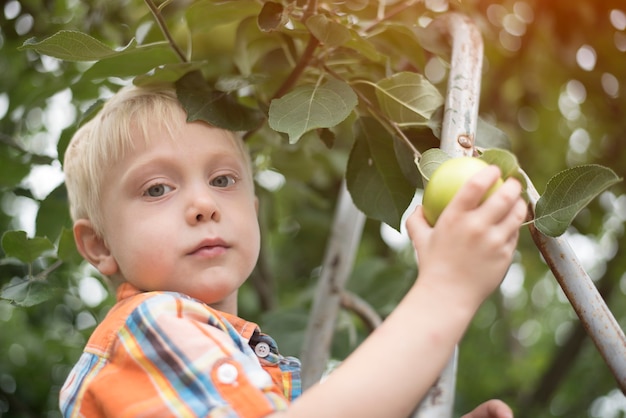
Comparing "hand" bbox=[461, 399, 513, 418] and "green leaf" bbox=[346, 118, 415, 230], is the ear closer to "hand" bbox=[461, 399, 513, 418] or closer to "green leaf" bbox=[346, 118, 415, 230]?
"green leaf" bbox=[346, 118, 415, 230]

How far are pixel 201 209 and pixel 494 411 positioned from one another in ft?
1.30

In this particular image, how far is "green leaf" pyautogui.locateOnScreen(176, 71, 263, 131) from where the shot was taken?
96cm

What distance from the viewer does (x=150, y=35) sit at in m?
1.24

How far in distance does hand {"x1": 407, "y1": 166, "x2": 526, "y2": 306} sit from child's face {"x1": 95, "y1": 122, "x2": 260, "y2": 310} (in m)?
0.29

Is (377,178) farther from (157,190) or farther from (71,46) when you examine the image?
(71,46)

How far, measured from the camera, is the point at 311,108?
0.86m

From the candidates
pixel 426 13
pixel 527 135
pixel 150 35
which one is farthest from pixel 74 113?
pixel 527 135

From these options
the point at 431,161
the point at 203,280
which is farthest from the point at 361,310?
the point at 431,161

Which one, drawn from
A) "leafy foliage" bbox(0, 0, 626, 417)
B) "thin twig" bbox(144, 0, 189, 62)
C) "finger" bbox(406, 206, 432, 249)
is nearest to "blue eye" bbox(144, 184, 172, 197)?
"leafy foliage" bbox(0, 0, 626, 417)

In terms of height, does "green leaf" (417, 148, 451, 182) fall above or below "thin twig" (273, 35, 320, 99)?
above

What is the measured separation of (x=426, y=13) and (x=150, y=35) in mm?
452

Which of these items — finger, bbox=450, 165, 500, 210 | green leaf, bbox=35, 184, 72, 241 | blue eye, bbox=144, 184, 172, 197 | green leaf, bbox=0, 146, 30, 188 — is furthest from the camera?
green leaf, bbox=0, 146, 30, 188

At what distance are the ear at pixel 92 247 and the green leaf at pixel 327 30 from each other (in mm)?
392

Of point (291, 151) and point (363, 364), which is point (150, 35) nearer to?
point (291, 151)
